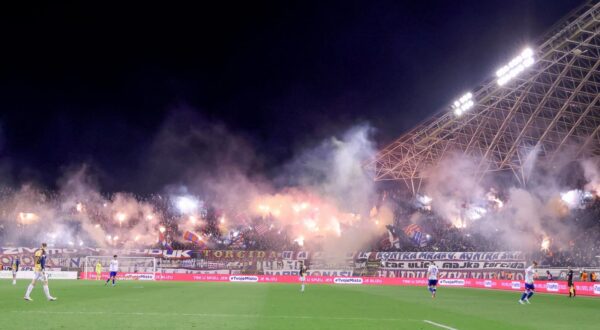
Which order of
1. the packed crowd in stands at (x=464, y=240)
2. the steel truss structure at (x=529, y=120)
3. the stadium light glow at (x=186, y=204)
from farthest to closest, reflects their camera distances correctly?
1. the stadium light glow at (x=186, y=204)
2. the packed crowd in stands at (x=464, y=240)
3. the steel truss structure at (x=529, y=120)

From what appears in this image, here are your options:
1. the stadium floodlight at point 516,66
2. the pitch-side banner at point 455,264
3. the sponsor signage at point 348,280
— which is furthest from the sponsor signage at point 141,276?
the stadium floodlight at point 516,66

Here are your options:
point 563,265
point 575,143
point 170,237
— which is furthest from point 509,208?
point 170,237

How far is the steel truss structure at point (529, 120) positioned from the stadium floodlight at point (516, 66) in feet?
1.95

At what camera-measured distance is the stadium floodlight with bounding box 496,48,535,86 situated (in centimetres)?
3874

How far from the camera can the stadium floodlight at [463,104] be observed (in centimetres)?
4725

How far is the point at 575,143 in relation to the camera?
54.1 metres

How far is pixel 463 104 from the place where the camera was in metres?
48.2

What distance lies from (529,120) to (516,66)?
10178mm

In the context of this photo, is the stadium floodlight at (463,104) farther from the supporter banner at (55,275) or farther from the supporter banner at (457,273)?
the supporter banner at (55,275)

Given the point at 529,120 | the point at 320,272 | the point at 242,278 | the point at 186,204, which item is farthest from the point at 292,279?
the point at 186,204

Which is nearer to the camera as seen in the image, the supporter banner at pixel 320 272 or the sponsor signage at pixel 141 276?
the sponsor signage at pixel 141 276

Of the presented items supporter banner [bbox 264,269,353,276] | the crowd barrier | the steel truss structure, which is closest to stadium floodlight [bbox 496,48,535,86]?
the steel truss structure

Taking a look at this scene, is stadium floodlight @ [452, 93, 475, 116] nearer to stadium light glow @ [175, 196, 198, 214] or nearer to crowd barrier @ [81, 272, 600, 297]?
crowd barrier @ [81, 272, 600, 297]

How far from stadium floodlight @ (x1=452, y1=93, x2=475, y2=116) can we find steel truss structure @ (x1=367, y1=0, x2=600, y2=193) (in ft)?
2.10
